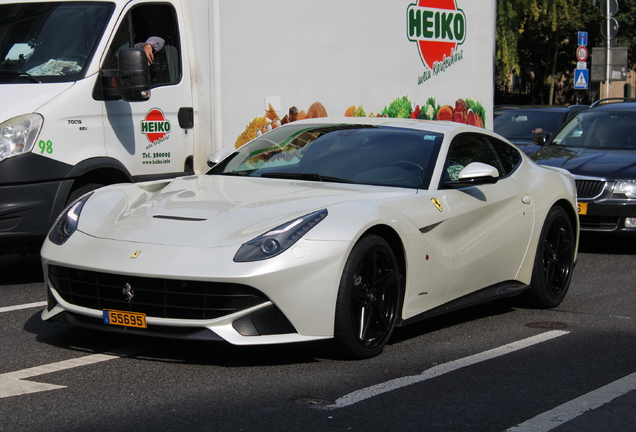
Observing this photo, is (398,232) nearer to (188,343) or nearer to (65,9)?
(188,343)

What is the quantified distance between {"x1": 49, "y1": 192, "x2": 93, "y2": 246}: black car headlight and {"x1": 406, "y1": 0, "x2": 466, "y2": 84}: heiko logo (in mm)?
6137

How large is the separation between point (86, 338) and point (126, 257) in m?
0.95

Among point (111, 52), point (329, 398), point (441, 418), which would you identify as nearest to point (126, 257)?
point (329, 398)

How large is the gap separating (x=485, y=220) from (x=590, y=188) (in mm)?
4379

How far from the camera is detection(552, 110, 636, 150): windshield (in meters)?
11.4

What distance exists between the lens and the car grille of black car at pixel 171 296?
4.74 metres

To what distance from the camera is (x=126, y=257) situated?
4.89 metres

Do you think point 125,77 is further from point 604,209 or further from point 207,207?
point 604,209

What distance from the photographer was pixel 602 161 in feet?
34.8

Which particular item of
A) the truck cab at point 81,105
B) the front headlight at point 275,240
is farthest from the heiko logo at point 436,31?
the front headlight at point 275,240

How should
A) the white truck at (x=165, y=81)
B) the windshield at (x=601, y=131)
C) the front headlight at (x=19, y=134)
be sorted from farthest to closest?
the windshield at (x=601, y=131) < the white truck at (x=165, y=81) < the front headlight at (x=19, y=134)

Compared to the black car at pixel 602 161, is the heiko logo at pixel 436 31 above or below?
above

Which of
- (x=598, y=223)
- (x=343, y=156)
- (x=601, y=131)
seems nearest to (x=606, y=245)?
(x=598, y=223)

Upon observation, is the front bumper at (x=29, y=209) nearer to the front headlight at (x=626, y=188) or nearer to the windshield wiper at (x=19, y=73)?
the windshield wiper at (x=19, y=73)
